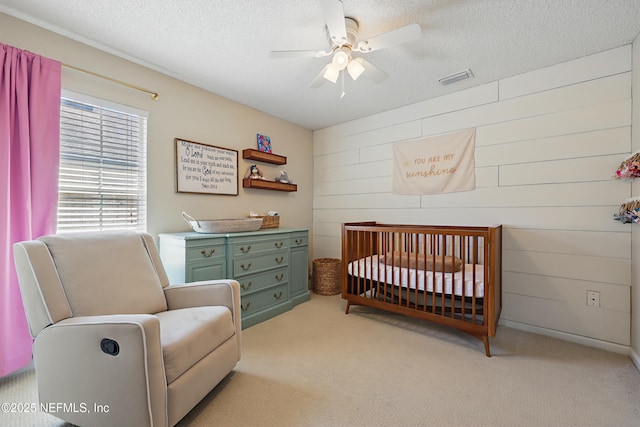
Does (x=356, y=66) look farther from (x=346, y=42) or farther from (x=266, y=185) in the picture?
(x=266, y=185)

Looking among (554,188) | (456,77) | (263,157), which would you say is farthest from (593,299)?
(263,157)

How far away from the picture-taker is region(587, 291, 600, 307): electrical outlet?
1990 millimetres

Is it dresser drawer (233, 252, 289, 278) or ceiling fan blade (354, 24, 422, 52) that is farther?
dresser drawer (233, 252, 289, 278)

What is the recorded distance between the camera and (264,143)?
10.4 feet

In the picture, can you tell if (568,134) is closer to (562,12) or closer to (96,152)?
(562,12)

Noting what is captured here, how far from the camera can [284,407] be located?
1.38 metres

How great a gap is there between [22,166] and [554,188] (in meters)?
3.78

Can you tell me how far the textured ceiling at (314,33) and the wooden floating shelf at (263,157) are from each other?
2.24 ft

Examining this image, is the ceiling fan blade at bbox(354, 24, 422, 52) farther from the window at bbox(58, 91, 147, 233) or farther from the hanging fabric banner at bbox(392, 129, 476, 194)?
the window at bbox(58, 91, 147, 233)

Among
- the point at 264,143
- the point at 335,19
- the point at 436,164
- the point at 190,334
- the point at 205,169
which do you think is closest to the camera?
the point at 190,334

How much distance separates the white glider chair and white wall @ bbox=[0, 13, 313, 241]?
824mm

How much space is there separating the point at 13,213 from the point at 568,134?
3945 mm

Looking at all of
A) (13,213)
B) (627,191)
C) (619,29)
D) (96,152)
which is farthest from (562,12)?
(13,213)

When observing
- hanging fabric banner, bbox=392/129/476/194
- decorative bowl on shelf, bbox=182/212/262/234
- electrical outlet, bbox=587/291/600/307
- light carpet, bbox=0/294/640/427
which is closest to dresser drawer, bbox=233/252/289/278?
decorative bowl on shelf, bbox=182/212/262/234
